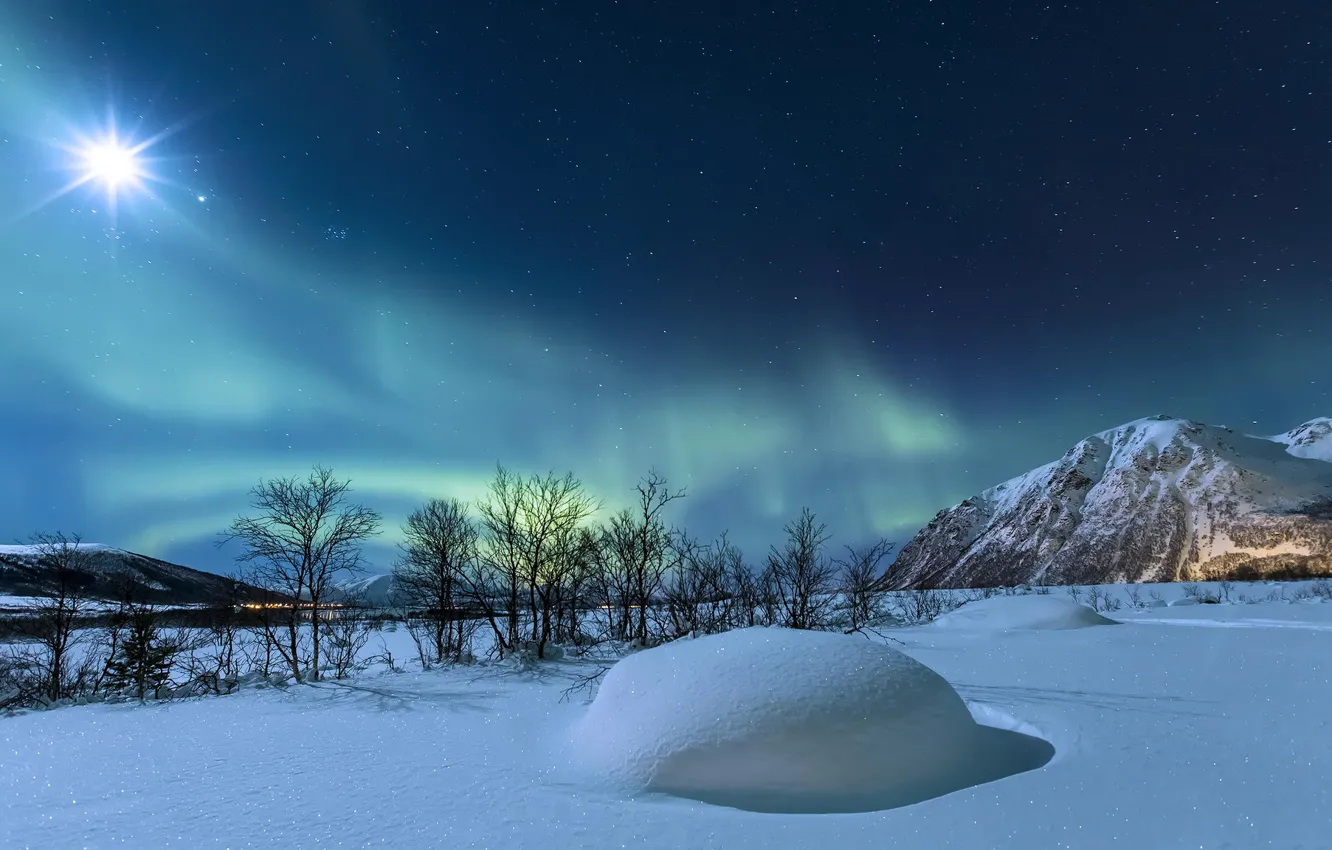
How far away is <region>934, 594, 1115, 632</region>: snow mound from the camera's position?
824 inches

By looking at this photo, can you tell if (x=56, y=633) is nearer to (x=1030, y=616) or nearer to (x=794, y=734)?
(x=794, y=734)

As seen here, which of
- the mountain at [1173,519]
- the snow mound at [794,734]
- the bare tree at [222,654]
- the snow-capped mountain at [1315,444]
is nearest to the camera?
the snow mound at [794,734]

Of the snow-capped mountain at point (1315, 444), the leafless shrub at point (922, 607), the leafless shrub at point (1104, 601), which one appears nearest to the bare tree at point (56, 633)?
the leafless shrub at point (922, 607)

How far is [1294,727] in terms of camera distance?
6.36 meters

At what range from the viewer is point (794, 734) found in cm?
509

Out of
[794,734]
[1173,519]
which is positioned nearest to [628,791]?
[794,734]

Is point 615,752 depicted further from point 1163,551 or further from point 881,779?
point 1163,551

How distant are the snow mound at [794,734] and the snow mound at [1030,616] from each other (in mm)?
18055

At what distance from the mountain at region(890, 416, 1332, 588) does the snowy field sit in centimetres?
14150

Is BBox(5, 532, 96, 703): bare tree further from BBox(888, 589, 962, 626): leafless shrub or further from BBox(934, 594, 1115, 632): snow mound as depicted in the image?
BBox(888, 589, 962, 626): leafless shrub

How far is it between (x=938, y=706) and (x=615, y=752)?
3124mm

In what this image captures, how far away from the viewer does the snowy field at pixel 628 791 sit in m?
4.24

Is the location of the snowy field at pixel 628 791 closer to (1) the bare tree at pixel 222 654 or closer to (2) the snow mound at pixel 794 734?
(2) the snow mound at pixel 794 734

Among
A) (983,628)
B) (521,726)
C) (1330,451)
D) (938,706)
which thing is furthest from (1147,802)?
(1330,451)
